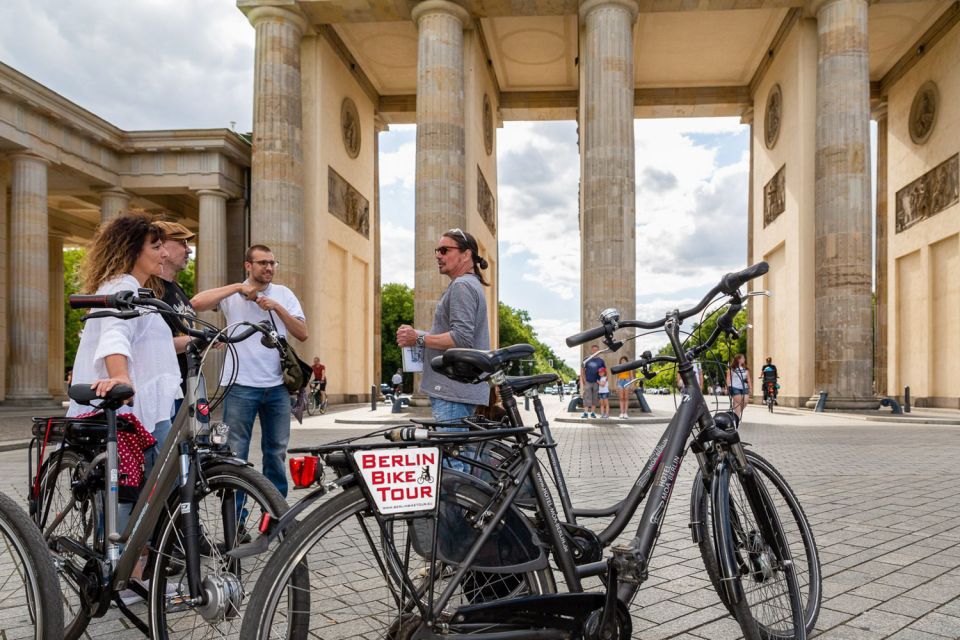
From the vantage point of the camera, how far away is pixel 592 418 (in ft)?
60.2

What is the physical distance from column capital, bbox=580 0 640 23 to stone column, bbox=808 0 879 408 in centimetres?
575

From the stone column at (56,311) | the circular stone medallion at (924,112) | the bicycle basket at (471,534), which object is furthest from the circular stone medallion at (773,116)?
the stone column at (56,311)

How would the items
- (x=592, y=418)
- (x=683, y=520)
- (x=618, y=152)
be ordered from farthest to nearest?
(x=618, y=152)
(x=592, y=418)
(x=683, y=520)

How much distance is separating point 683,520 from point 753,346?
1029 inches

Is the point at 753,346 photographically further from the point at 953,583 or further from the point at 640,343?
the point at 953,583

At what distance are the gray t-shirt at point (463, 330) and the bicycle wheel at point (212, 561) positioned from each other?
1555mm

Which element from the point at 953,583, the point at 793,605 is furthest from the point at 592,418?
the point at 793,605

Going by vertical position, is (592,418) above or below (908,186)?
below

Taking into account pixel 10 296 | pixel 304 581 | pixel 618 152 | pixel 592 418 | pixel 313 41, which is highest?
pixel 313 41

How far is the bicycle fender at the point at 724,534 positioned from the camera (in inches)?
105

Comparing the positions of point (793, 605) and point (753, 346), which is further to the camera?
point (753, 346)

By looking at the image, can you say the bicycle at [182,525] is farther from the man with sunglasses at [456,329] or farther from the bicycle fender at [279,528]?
the man with sunglasses at [456,329]

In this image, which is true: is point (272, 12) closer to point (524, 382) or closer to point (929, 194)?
point (929, 194)

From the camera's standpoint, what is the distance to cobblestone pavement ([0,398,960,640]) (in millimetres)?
3477
